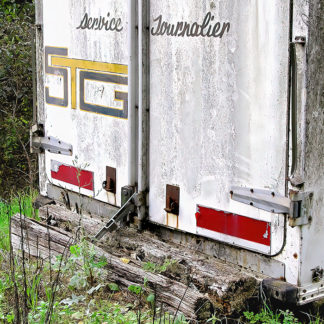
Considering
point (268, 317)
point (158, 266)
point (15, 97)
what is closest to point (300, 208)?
point (268, 317)

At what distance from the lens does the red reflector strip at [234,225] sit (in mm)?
4066

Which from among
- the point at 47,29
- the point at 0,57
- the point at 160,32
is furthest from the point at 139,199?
the point at 0,57

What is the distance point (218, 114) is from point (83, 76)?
1.43 metres

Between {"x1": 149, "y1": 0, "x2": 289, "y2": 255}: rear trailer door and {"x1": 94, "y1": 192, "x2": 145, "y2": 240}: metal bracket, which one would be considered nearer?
{"x1": 149, "y1": 0, "x2": 289, "y2": 255}: rear trailer door

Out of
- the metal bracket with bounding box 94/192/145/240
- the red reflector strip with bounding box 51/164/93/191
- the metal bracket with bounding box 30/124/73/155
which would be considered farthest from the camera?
the metal bracket with bounding box 30/124/73/155

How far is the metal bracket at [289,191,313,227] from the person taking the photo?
3850mm

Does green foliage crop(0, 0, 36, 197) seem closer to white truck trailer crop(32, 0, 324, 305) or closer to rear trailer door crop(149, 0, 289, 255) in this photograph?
white truck trailer crop(32, 0, 324, 305)

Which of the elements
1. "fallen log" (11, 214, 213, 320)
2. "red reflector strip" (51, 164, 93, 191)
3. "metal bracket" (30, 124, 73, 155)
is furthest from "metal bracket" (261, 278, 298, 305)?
"metal bracket" (30, 124, 73, 155)

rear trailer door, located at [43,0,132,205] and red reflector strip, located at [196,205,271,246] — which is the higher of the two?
rear trailer door, located at [43,0,132,205]

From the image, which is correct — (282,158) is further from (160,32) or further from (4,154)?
(4,154)

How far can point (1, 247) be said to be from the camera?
5547mm

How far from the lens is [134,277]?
4.42m

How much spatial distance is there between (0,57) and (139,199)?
417cm

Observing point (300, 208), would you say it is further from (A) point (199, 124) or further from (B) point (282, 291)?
(A) point (199, 124)
